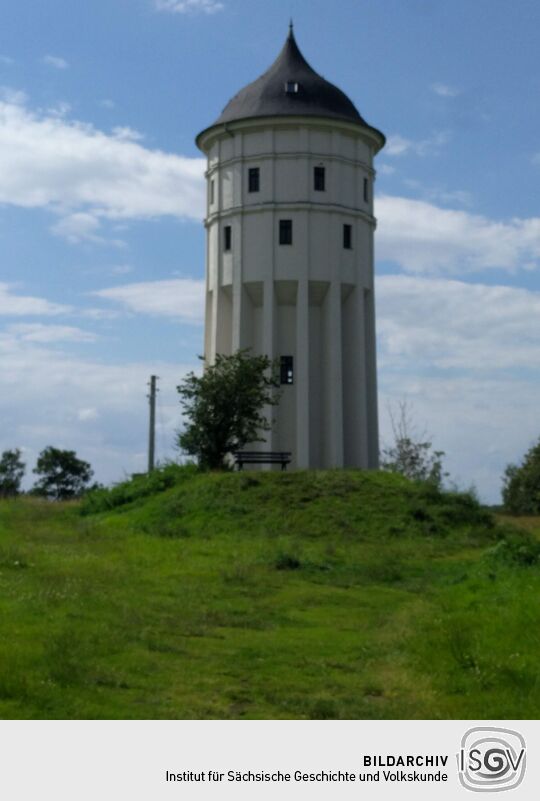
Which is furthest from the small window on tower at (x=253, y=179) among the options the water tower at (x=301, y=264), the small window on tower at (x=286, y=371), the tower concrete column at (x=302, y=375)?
the small window on tower at (x=286, y=371)

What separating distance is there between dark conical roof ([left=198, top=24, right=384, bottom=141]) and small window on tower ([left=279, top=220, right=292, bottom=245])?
4427 mm

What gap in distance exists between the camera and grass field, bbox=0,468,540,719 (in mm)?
11023

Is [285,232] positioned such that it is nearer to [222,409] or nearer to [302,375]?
[302,375]

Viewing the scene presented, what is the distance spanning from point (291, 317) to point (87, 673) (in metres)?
37.1

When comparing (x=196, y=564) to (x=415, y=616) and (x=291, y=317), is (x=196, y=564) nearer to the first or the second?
(x=415, y=616)

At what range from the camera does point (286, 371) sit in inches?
1881

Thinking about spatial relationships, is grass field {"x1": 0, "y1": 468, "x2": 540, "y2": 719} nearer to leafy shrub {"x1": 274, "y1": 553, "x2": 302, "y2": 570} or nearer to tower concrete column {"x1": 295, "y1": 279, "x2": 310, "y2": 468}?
leafy shrub {"x1": 274, "y1": 553, "x2": 302, "y2": 570}

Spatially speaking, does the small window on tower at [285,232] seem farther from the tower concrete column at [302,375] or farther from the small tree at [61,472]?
the small tree at [61,472]

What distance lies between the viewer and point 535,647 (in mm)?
13305

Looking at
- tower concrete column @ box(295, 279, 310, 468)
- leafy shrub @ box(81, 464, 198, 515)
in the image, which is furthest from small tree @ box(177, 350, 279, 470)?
tower concrete column @ box(295, 279, 310, 468)

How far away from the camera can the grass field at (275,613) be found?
434 inches

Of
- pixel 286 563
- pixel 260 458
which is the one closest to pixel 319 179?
pixel 260 458

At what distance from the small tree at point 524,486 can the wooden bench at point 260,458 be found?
18669 millimetres
